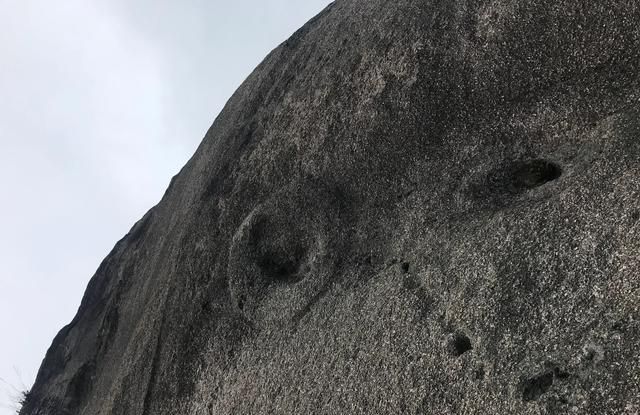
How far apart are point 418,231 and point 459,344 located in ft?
3.51

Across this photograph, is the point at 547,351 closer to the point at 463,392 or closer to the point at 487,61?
the point at 463,392

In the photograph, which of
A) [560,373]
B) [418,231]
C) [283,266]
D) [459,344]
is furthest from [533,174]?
[283,266]

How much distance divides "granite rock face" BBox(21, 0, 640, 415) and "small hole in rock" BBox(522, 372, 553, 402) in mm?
12

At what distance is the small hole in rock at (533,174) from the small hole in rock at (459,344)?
122 cm

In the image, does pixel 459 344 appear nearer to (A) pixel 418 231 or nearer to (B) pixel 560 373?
(B) pixel 560 373

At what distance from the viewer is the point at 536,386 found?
149 inches

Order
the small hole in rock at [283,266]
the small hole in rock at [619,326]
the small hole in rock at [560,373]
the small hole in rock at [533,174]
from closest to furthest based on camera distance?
the small hole in rock at [619,326], the small hole in rock at [560,373], the small hole in rock at [533,174], the small hole in rock at [283,266]

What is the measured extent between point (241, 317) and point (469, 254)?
8.03ft

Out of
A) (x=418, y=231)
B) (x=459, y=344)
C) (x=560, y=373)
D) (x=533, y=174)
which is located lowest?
(x=560, y=373)

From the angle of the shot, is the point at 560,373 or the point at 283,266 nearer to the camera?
the point at 560,373

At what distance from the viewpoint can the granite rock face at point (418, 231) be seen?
3928 mm

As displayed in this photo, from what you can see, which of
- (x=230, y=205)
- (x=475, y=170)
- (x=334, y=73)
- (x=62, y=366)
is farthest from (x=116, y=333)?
(x=475, y=170)

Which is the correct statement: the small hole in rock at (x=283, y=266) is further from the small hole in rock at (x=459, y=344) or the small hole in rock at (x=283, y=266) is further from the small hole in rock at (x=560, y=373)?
the small hole in rock at (x=560, y=373)

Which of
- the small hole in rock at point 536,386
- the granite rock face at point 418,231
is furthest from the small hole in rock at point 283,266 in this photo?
the small hole in rock at point 536,386
